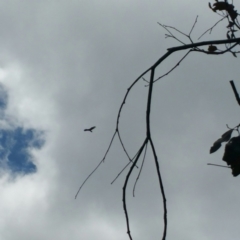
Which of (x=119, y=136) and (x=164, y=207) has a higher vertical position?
(x=119, y=136)

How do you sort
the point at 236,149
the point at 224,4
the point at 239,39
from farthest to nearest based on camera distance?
the point at 224,4, the point at 236,149, the point at 239,39

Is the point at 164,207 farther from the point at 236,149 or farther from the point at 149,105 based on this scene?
the point at 236,149

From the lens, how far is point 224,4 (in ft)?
11.6

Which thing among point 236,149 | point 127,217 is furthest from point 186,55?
point 127,217

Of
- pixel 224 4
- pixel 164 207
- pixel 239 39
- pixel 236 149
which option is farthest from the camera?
pixel 224 4

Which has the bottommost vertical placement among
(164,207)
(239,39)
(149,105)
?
(164,207)

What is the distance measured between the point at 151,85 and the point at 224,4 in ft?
5.07

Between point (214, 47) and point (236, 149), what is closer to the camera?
point (236, 149)

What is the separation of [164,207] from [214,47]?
1.89m

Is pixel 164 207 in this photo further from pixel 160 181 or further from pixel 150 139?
pixel 150 139

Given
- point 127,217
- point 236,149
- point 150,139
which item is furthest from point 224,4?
point 127,217

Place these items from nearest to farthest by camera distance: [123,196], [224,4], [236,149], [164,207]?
[164,207], [123,196], [236,149], [224,4]

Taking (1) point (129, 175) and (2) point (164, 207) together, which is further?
(1) point (129, 175)

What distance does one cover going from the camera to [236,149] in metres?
2.70
